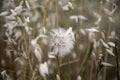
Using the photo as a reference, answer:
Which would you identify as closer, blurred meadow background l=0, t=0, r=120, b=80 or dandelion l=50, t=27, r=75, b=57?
dandelion l=50, t=27, r=75, b=57

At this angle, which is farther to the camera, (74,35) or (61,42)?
(74,35)

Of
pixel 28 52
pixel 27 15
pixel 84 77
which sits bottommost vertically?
pixel 84 77

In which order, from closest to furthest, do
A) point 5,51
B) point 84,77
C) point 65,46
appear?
1. point 65,46
2. point 84,77
3. point 5,51

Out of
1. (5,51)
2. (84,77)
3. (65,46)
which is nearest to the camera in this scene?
(65,46)

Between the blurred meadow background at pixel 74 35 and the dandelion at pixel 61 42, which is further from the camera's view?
the blurred meadow background at pixel 74 35

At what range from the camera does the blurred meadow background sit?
1088 mm

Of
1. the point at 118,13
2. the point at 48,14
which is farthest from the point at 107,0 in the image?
the point at 48,14

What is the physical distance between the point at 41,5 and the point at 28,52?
7.7 inches

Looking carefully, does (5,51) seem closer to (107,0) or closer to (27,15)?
(27,15)

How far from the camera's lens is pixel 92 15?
1151mm

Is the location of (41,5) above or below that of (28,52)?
above

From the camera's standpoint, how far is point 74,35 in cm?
108

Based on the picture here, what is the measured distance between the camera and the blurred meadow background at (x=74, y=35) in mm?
1088

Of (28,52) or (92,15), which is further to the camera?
(92,15)
